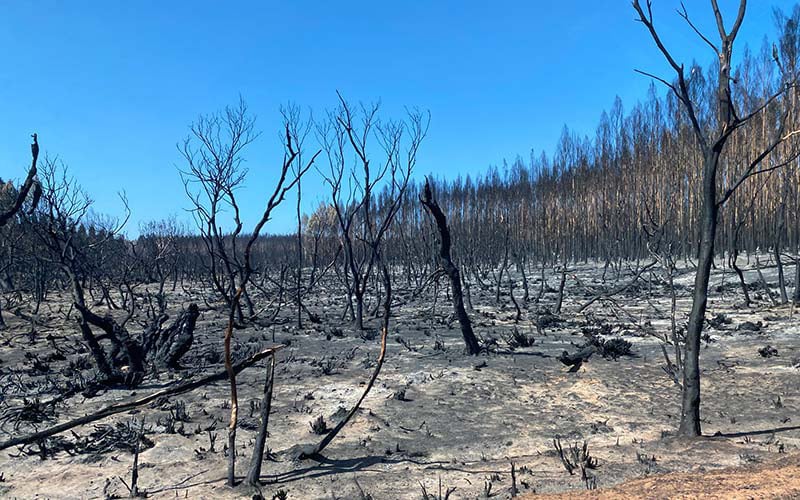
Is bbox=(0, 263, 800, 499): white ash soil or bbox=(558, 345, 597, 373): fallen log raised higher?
bbox=(558, 345, 597, 373): fallen log

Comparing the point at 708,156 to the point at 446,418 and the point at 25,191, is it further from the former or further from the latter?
the point at 25,191

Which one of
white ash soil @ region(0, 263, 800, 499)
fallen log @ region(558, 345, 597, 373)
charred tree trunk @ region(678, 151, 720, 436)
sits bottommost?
white ash soil @ region(0, 263, 800, 499)

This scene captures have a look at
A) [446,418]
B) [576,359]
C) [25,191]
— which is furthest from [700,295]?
[25,191]

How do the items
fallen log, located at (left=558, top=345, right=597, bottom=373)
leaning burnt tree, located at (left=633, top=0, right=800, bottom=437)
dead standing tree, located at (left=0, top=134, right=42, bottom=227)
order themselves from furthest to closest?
fallen log, located at (left=558, top=345, right=597, bottom=373) → leaning burnt tree, located at (left=633, top=0, right=800, bottom=437) → dead standing tree, located at (left=0, top=134, right=42, bottom=227)

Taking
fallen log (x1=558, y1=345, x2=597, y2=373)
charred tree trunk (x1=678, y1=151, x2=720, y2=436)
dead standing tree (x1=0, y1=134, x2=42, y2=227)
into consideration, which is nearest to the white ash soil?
fallen log (x1=558, y1=345, x2=597, y2=373)

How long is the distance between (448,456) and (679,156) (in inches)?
1127

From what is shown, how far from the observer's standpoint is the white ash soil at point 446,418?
4.14m

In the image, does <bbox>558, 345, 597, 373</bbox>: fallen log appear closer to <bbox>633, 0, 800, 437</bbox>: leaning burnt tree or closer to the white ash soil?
the white ash soil

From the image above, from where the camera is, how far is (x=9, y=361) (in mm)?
9938

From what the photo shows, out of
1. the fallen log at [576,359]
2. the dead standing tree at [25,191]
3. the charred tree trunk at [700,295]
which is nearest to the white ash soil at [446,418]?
the fallen log at [576,359]

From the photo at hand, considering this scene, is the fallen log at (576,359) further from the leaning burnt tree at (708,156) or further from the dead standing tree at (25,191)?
the dead standing tree at (25,191)

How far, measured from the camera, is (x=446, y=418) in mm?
6156

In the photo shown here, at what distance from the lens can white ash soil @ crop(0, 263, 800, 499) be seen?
414cm

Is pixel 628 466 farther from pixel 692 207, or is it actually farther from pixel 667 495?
pixel 692 207
